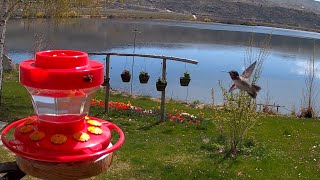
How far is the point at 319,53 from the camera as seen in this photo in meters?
42.2

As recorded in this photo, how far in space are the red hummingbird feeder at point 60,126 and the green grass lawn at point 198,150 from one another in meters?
5.20

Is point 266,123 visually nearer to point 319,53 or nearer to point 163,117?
point 163,117

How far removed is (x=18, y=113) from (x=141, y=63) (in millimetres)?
16336

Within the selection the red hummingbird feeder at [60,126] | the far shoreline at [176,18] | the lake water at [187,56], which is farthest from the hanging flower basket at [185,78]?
the far shoreline at [176,18]

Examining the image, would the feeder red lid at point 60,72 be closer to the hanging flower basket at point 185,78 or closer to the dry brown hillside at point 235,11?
the hanging flower basket at point 185,78

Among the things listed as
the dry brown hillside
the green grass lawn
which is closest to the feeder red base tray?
the green grass lawn

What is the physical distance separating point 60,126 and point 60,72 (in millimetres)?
450

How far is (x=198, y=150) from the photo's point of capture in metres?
10.2

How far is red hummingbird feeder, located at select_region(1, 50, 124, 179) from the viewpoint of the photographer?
266 centimetres

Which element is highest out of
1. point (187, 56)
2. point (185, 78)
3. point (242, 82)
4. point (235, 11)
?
point (235, 11)

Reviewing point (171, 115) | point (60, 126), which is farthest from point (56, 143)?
point (171, 115)

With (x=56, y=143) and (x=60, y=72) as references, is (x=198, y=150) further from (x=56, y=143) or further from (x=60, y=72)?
(x=60, y=72)

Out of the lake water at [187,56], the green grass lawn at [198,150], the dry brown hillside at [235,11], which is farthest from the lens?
the dry brown hillside at [235,11]

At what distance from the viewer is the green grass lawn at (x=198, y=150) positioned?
8.59 m
